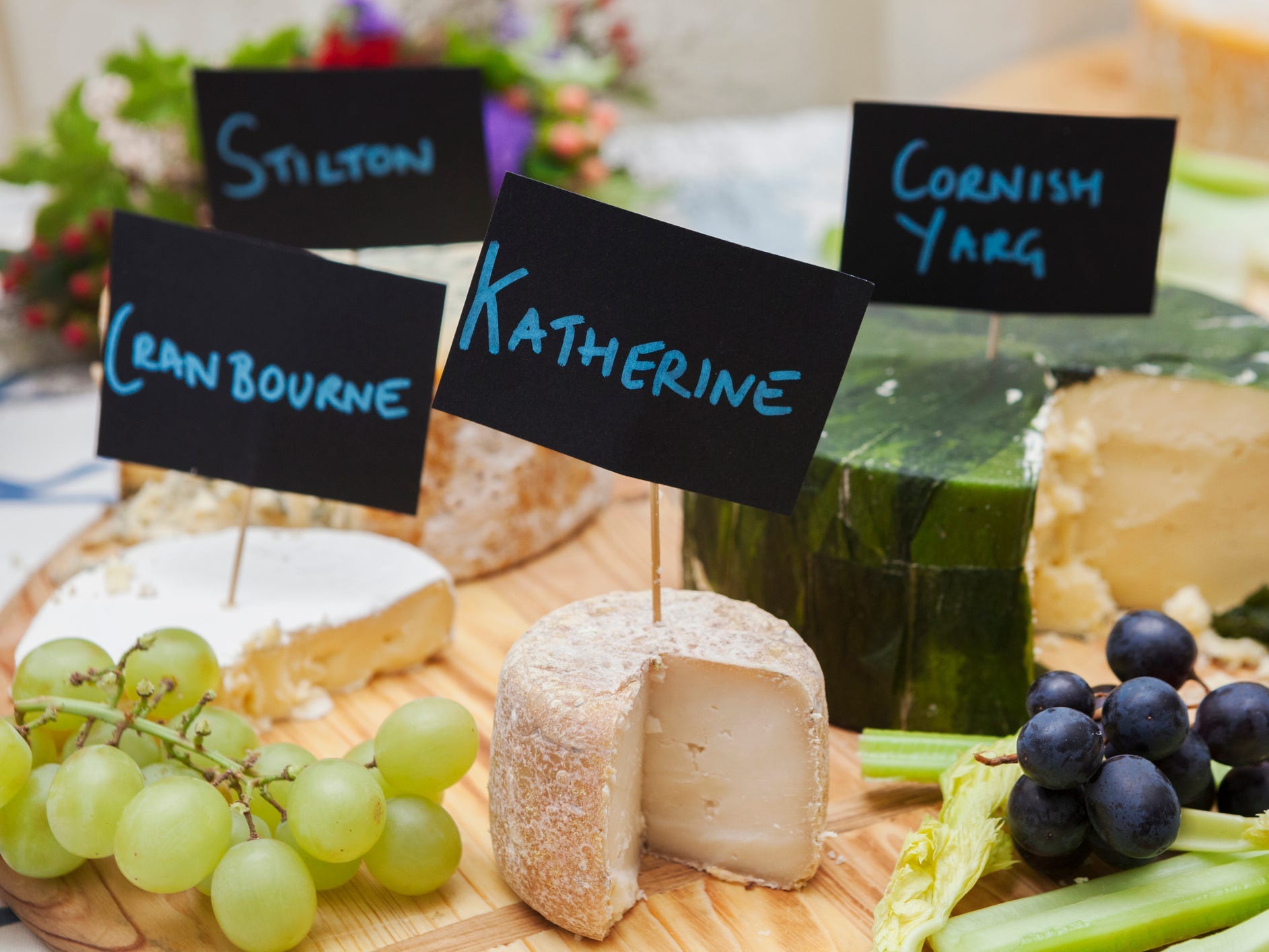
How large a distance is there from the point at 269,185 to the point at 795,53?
3085 millimetres

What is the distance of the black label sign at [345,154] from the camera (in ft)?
6.52

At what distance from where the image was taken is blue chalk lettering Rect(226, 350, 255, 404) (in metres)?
1.69

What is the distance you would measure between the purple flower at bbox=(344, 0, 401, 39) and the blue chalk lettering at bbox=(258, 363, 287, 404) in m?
1.37

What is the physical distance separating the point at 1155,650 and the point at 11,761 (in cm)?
118

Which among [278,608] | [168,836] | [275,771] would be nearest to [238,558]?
[278,608]

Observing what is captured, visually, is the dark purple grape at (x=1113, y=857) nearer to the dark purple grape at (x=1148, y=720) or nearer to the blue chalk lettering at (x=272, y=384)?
the dark purple grape at (x=1148, y=720)

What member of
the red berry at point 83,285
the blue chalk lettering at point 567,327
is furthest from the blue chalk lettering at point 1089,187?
the red berry at point 83,285

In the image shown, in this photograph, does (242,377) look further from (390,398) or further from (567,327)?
(567,327)

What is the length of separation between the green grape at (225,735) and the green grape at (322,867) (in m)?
0.11

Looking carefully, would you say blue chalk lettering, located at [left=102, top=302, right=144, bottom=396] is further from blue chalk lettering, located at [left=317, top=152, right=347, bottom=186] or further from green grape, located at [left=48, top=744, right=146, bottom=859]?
green grape, located at [left=48, top=744, right=146, bottom=859]

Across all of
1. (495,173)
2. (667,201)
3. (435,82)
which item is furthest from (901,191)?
(667,201)

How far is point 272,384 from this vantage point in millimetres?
1695

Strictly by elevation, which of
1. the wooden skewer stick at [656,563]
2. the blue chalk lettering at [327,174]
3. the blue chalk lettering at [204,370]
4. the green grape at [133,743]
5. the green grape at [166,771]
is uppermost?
the blue chalk lettering at [327,174]

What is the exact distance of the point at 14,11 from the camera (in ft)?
12.8
